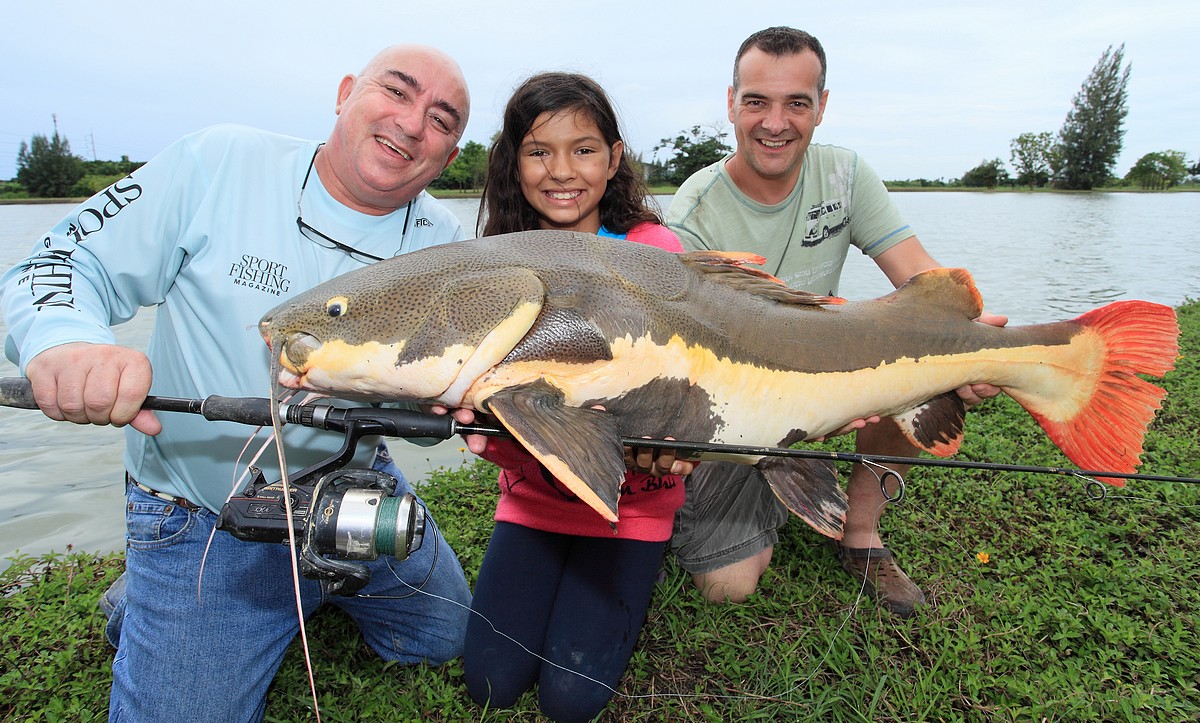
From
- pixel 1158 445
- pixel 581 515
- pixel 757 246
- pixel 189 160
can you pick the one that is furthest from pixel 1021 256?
pixel 189 160

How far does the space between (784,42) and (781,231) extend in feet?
3.42

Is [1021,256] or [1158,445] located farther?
[1021,256]

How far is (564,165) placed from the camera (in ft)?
9.73

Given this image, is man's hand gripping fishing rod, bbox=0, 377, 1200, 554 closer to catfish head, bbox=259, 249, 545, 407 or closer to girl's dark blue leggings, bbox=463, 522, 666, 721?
catfish head, bbox=259, 249, 545, 407

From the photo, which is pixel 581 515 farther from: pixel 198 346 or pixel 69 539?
pixel 69 539

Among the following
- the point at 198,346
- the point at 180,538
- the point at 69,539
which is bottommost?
the point at 69,539

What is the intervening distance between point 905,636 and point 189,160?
364cm

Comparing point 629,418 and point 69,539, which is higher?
point 629,418

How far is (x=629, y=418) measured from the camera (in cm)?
226

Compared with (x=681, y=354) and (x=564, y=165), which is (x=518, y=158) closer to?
(x=564, y=165)

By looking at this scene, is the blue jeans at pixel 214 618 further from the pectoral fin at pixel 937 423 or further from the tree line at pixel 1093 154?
the tree line at pixel 1093 154

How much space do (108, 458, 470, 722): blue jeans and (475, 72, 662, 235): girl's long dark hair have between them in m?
1.67

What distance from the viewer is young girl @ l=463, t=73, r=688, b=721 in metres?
2.85

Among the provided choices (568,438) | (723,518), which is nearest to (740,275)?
(568,438)
